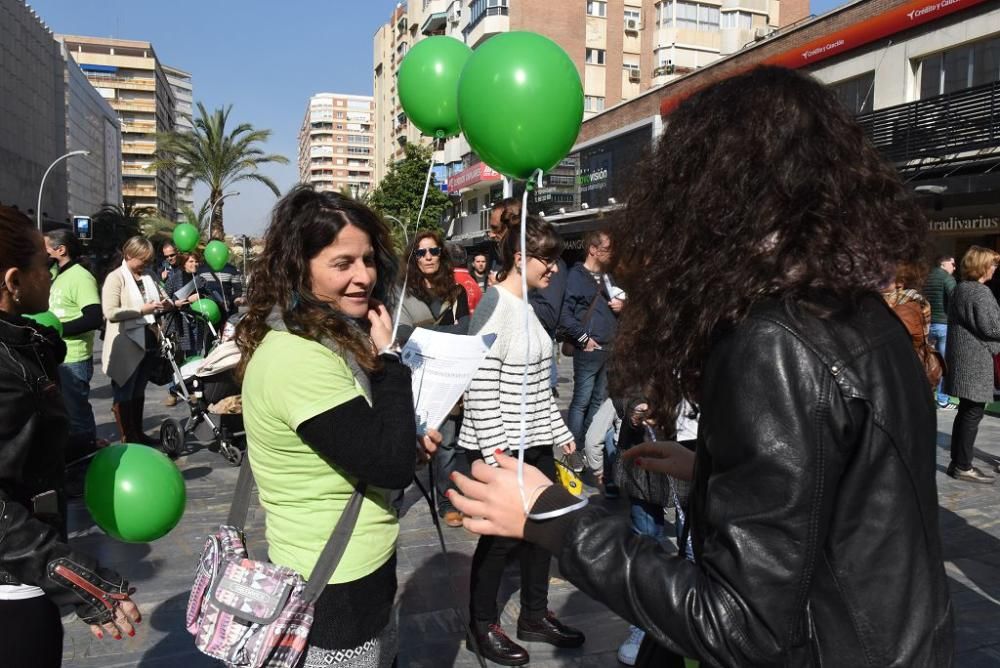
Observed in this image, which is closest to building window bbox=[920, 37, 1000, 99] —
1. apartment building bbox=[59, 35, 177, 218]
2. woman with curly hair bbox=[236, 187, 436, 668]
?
woman with curly hair bbox=[236, 187, 436, 668]

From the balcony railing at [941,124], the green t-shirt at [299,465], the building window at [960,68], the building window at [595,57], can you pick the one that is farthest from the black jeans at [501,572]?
the building window at [595,57]

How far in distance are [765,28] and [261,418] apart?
48352 millimetres

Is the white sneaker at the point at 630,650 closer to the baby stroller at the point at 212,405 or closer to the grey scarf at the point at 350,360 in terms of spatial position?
the grey scarf at the point at 350,360

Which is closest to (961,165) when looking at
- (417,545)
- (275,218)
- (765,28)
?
(417,545)

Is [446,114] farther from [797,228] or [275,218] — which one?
[797,228]

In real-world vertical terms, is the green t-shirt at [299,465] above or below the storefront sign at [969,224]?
below

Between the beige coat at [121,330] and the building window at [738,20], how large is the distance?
143ft

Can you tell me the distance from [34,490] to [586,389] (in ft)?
15.7

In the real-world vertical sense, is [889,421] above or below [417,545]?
above

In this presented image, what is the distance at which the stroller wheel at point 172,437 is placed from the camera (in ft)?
23.0

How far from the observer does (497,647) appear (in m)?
3.35

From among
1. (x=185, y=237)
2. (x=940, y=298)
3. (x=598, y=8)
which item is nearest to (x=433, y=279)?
(x=185, y=237)

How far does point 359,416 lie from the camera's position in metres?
1.84

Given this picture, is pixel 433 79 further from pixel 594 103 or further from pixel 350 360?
pixel 594 103
